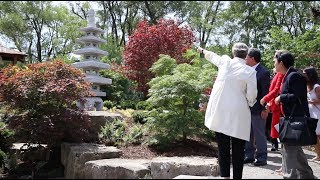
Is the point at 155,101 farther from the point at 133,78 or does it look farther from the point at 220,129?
the point at 133,78

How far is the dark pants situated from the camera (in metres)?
3.86

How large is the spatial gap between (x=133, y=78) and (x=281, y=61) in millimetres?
9439

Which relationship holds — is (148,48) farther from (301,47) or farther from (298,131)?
(298,131)

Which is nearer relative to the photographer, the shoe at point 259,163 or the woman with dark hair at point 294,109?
the woman with dark hair at point 294,109

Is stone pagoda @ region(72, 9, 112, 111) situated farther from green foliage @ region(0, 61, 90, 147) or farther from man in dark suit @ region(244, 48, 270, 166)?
man in dark suit @ region(244, 48, 270, 166)

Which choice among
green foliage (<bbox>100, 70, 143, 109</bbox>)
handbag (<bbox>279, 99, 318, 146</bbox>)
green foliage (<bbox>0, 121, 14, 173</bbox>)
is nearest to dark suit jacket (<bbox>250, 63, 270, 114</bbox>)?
handbag (<bbox>279, 99, 318, 146</bbox>)

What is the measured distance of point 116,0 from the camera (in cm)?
2991

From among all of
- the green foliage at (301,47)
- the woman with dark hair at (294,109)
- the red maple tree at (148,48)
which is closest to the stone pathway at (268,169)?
the woman with dark hair at (294,109)

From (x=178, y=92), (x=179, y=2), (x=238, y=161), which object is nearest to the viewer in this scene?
(x=238, y=161)

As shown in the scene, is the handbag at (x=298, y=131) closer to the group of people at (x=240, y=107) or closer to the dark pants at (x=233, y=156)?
the group of people at (x=240, y=107)

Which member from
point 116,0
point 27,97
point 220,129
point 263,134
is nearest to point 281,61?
point 220,129

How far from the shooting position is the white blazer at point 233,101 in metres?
3.87

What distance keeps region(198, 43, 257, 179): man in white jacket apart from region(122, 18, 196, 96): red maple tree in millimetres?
8225

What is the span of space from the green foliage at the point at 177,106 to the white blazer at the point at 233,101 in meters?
2.39
